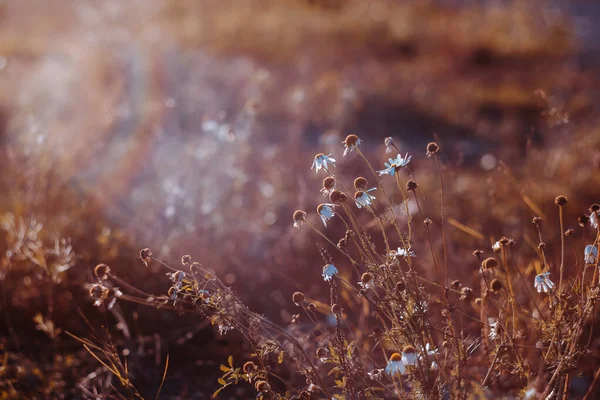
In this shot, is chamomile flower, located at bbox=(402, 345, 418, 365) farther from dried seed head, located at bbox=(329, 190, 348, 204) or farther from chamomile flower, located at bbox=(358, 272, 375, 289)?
dried seed head, located at bbox=(329, 190, 348, 204)

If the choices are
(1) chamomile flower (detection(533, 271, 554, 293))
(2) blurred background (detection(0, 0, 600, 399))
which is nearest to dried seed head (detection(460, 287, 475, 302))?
(1) chamomile flower (detection(533, 271, 554, 293))

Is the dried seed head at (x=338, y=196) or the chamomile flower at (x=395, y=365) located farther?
the dried seed head at (x=338, y=196)

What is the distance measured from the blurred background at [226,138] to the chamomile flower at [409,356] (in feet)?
2.21

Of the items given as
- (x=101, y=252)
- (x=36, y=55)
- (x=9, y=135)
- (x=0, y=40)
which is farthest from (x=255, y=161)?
(x=0, y=40)

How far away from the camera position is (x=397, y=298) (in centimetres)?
175

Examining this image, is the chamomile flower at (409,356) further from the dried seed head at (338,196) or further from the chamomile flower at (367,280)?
the dried seed head at (338,196)

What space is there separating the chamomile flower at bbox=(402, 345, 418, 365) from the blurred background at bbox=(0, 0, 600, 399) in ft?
2.21

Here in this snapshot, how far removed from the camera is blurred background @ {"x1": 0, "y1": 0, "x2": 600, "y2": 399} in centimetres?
295

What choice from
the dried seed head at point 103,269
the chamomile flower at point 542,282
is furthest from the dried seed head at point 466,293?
the dried seed head at point 103,269

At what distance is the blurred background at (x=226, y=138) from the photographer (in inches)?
116

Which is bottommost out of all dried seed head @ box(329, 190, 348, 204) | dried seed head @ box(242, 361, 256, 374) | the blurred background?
the blurred background

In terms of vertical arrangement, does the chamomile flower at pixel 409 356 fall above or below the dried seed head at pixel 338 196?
below

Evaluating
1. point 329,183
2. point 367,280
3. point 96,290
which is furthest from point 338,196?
point 96,290

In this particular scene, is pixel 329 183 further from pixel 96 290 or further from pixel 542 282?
pixel 96 290
